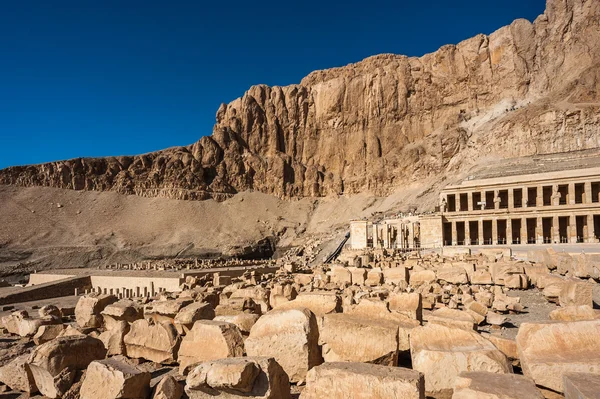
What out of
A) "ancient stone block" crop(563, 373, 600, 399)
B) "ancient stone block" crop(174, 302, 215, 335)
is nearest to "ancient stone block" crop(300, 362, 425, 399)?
"ancient stone block" crop(563, 373, 600, 399)

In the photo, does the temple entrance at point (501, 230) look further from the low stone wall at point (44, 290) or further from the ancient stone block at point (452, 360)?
the ancient stone block at point (452, 360)

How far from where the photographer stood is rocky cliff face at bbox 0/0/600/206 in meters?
56.2

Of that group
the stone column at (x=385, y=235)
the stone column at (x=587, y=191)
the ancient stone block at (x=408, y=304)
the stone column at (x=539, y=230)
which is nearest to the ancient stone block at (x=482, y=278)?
the ancient stone block at (x=408, y=304)

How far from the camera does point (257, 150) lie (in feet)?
280

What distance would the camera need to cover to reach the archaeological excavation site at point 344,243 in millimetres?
4215

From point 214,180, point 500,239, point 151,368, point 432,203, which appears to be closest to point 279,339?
point 151,368

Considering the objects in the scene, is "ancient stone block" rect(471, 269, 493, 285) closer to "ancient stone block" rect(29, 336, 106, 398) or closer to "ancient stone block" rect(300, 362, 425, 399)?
"ancient stone block" rect(300, 362, 425, 399)

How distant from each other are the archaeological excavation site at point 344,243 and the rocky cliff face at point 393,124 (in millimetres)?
325

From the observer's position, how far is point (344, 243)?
40125 millimetres

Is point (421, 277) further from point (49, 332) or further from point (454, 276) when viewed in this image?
point (49, 332)

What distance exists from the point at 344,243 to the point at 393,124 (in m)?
46.9

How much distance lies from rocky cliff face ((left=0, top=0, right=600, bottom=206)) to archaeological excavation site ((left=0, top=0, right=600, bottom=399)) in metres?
0.32

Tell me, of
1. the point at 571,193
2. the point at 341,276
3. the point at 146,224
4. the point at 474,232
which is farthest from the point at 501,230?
the point at 146,224

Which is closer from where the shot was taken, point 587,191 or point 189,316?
point 189,316
